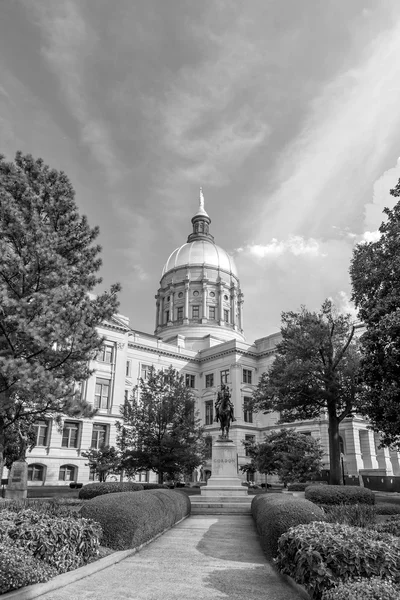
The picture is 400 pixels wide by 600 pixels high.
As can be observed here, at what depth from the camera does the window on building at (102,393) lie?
181 feet

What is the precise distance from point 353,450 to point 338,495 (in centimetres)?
3672

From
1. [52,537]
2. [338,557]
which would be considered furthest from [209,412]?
[338,557]

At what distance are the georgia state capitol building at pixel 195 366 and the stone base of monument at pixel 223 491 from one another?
10.2 m

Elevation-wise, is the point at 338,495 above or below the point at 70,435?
below

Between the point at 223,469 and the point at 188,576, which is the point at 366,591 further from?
the point at 223,469

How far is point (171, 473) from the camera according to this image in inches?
1291

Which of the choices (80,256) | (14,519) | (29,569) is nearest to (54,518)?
(14,519)

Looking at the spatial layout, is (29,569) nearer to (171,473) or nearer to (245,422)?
(171,473)

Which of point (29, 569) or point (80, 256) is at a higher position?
point (80, 256)

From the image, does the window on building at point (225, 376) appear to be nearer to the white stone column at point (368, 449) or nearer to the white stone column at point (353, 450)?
the white stone column at point (353, 450)

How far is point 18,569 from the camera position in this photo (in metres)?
7.13

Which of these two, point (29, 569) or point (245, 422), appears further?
point (245, 422)

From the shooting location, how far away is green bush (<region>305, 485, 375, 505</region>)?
19984mm

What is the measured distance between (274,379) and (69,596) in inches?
1005
